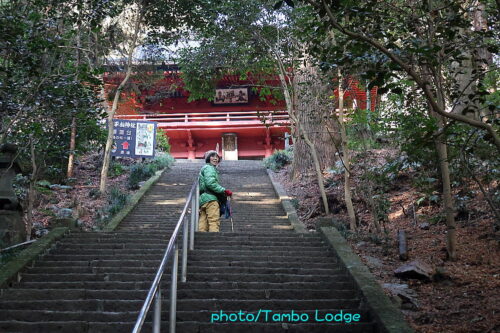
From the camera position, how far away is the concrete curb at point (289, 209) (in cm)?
1044

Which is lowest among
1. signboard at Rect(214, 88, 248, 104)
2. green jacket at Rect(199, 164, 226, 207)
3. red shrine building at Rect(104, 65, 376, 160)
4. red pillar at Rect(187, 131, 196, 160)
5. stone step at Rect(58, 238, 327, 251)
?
stone step at Rect(58, 238, 327, 251)

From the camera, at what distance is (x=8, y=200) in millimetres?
7996

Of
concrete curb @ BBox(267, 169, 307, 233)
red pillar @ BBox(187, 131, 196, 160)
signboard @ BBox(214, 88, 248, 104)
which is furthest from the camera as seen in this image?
signboard @ BBox(214, 88, 248, 104)

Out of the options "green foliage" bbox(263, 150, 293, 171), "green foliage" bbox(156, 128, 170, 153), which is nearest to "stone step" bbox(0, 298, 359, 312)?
"green foliage" bbox(263, 150, 293, 171)

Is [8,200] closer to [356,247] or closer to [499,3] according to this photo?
[356,247]

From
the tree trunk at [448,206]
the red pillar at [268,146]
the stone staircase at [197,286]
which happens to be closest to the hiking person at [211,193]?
the stone staircase at [197,286]

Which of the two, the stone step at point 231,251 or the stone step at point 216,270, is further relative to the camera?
the stone step at point 231,251

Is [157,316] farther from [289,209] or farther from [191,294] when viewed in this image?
[289,209]

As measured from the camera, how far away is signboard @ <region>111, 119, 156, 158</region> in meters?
17.2

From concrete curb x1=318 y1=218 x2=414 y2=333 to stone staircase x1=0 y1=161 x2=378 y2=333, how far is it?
141 mm

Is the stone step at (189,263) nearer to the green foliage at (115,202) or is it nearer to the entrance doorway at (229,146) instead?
the green foliage at (115,202)

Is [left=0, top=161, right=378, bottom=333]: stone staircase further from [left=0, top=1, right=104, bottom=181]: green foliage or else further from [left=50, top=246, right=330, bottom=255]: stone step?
[left=0, top=1, right=104, bottom=181]: green foliage

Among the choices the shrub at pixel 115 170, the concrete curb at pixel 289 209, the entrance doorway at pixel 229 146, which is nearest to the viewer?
the concrete curb at pixel 289 209

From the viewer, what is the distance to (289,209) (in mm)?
12328
